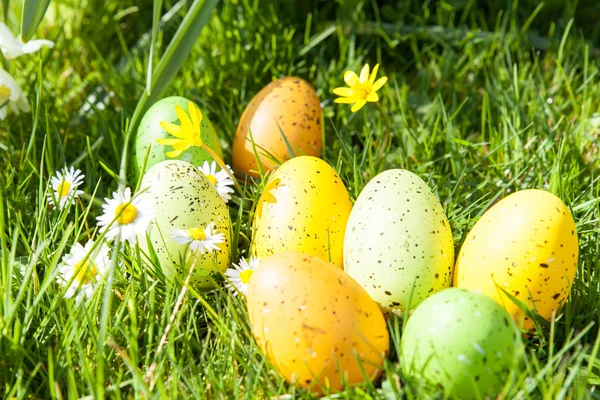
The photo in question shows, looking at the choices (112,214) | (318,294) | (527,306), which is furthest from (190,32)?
(527,306)

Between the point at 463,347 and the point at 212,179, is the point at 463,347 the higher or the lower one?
the lower one

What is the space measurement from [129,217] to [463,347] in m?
0.70

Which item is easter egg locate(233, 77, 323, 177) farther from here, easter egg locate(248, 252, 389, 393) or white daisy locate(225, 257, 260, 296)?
easter egg locate(248, 252, 389, 393)

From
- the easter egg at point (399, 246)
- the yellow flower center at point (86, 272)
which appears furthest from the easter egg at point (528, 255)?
the yellow flower center at point (86, 272)

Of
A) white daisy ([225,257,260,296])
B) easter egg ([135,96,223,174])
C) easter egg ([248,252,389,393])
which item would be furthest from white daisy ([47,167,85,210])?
easter egg ([248,252,389,393])

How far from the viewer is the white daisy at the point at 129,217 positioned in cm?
133

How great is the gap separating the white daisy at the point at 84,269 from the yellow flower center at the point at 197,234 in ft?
0.59

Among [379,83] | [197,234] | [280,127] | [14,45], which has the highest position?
[14,45]

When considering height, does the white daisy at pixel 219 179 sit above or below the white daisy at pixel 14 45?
below

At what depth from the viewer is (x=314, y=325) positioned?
1138mm

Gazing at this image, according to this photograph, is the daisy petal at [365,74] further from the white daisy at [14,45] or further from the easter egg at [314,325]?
the white daisy at [14,45]

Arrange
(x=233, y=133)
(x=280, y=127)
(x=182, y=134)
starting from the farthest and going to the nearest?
(x=233, y=133)
(x=280, y=127)
(x=182, y=134)

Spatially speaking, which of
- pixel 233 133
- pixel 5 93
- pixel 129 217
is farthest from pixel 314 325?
pixel 5 93

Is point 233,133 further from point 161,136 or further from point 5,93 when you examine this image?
point 5,93
